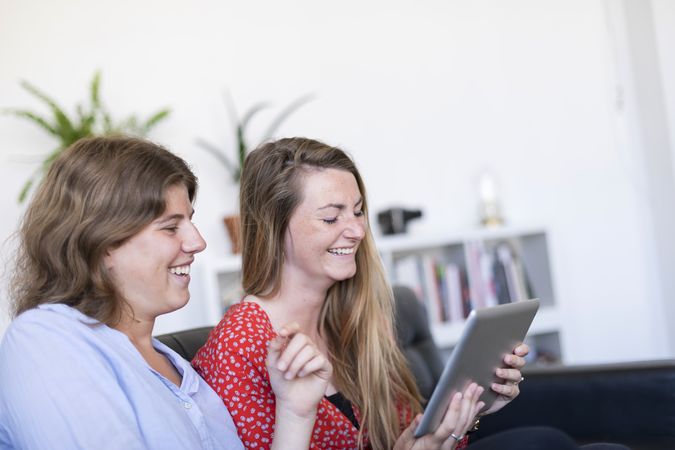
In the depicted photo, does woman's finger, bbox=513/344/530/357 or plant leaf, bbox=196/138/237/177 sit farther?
plant leaf, bbox=196/138/237/177

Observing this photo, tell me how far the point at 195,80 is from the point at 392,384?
2.33 meters

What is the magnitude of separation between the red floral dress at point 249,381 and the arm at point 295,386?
7.5 inches

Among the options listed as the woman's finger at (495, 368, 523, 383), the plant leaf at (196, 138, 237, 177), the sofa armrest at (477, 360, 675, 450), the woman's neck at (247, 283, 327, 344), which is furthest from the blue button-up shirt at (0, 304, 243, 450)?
the plant leaf at (196, 138, 237, 177)

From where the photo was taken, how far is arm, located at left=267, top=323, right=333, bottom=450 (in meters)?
1.46

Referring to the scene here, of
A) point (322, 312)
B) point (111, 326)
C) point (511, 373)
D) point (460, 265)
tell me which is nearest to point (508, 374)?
point (511, 373)

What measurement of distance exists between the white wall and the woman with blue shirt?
2.38 meters

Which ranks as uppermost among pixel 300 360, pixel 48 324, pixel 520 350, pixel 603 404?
pixel 48 324

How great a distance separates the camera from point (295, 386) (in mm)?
1509

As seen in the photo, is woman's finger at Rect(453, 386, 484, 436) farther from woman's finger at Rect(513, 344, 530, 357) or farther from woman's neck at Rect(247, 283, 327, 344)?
woman's neck at Rect(247, 283, 327, 344)

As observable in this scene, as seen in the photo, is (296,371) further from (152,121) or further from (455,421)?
(152,121)

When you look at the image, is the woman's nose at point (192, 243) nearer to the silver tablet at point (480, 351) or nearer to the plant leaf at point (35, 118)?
the silver tablet at point (480, 351)

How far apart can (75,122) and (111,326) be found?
2436 mm

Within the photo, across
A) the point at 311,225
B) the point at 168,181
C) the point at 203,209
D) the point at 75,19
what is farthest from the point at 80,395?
the point at 75,19

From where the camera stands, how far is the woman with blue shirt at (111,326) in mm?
1284
